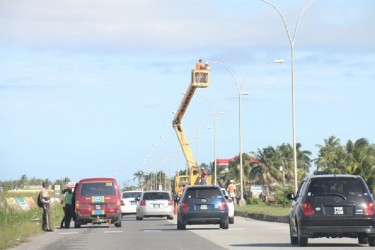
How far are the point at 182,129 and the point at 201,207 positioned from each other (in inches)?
1225

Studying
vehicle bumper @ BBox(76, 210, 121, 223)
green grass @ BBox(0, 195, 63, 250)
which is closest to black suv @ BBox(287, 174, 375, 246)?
green grass @ BBox(0, 195, 63, 250)

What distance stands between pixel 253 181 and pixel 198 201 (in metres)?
116

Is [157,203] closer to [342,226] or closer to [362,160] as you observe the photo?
[342,226]

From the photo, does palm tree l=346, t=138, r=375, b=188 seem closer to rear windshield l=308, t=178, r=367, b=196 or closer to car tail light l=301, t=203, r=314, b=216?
rear windshield l=308, t=178, r=367, b=196

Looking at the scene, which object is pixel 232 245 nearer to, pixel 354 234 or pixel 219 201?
pixel 354 234

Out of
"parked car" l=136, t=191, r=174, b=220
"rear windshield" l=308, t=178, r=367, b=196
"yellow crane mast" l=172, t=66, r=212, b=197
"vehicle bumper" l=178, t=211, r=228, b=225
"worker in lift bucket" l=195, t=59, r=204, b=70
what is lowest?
"vehicle bumper" l=178, t=211, r=228, b=225

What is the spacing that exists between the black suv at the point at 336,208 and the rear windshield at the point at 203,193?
42.4 feet

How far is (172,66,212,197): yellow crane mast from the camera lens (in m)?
57.5

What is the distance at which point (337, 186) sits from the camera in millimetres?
23188

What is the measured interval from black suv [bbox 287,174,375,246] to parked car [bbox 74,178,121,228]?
17.5m

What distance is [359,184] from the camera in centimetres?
2319

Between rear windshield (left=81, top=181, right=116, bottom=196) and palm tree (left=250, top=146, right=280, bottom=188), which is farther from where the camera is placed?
palm tree (left=250, top=146, right=280, bottom=188)

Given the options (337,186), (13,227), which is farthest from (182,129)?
(337,186)

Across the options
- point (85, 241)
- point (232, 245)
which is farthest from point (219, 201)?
point (232, 245)
